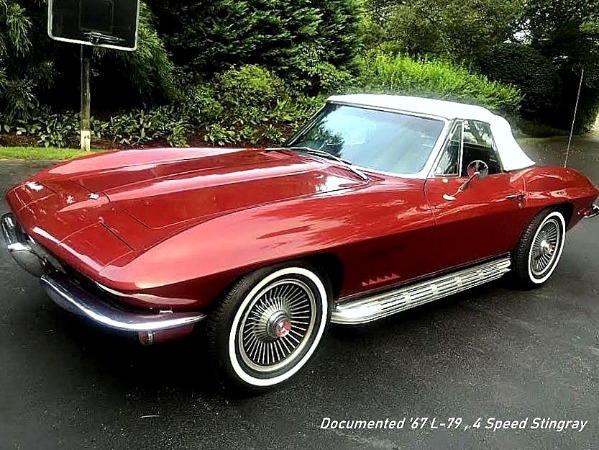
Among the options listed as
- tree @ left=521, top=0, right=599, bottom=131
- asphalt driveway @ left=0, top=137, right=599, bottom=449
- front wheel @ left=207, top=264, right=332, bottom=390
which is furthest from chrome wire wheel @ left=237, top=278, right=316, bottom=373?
tree @ left=521, top=0, right=599, bottom=131

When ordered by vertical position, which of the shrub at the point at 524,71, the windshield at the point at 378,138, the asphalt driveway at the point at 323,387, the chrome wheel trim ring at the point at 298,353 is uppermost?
the shrub at the point at 524,71

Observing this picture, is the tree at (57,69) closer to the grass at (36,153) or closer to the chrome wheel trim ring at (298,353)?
the grass at (36,153)

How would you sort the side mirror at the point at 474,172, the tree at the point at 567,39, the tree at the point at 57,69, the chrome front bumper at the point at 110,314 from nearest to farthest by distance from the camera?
the chrome front bumper at the point at 110,314 → the side mirror at the point at 474,172 → the tree at the point at 57,69 → the tree at the point at 567,39

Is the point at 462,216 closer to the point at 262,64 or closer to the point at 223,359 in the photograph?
the point at 223,359

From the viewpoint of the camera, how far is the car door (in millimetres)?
3652

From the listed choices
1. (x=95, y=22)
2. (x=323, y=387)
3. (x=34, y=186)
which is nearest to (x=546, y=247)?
(x=323, y=387)

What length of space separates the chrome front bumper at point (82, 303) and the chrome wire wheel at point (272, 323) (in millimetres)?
188

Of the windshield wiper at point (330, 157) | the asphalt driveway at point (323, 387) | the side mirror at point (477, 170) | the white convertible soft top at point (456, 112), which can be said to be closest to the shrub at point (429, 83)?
the white convertible soft top at point (456, 112)

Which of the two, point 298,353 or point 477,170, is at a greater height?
point 477,170

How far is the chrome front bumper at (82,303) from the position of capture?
2496mm

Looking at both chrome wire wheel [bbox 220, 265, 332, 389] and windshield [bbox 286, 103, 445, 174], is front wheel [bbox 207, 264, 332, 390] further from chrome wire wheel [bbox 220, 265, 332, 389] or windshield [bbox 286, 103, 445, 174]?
windshield [bbox 286, 103, 445, 174]

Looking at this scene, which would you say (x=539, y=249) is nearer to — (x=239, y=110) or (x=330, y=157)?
(x=330, y=157)

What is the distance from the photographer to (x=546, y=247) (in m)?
4.63

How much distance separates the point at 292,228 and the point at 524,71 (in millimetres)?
15855
